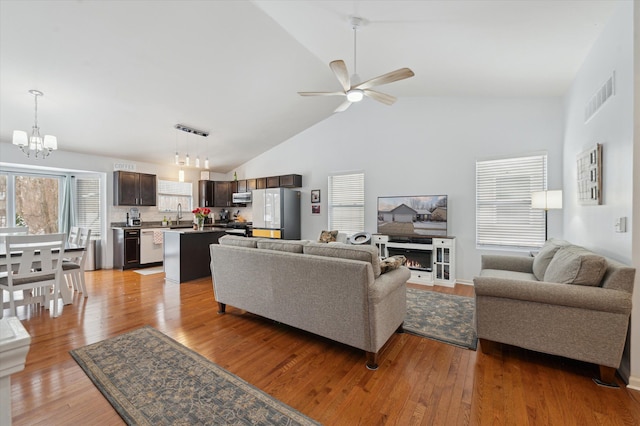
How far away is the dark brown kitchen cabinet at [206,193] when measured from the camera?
25.3ft

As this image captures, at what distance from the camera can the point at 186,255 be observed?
5008mm

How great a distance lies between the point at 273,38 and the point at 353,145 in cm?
290

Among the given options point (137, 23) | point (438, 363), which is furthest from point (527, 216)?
point (137, 23)

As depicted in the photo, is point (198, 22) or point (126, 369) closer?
point (126, 369)

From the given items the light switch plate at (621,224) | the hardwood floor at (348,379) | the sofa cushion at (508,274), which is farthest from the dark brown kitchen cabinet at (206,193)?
the light switch plate at (621,224)

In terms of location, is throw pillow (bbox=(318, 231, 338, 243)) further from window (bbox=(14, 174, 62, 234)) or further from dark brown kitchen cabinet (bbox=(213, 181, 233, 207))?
window (bbox=(14, 174, 62, 234))

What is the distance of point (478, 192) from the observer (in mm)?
4762

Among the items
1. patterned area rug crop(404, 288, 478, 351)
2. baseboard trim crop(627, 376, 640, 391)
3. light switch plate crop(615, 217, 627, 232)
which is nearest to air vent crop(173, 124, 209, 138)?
patterned area rug crop(404, 288, 478, 351)

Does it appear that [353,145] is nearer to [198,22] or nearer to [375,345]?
[198,22]

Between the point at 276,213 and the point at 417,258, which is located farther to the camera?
the point at 276,213

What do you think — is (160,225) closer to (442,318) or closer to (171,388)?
(171,388)

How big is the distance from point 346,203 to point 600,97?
13.8ft

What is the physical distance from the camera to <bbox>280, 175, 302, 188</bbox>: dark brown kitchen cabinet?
21.9 feet

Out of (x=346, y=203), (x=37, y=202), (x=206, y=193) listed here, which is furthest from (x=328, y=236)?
(x=37, y=202)
